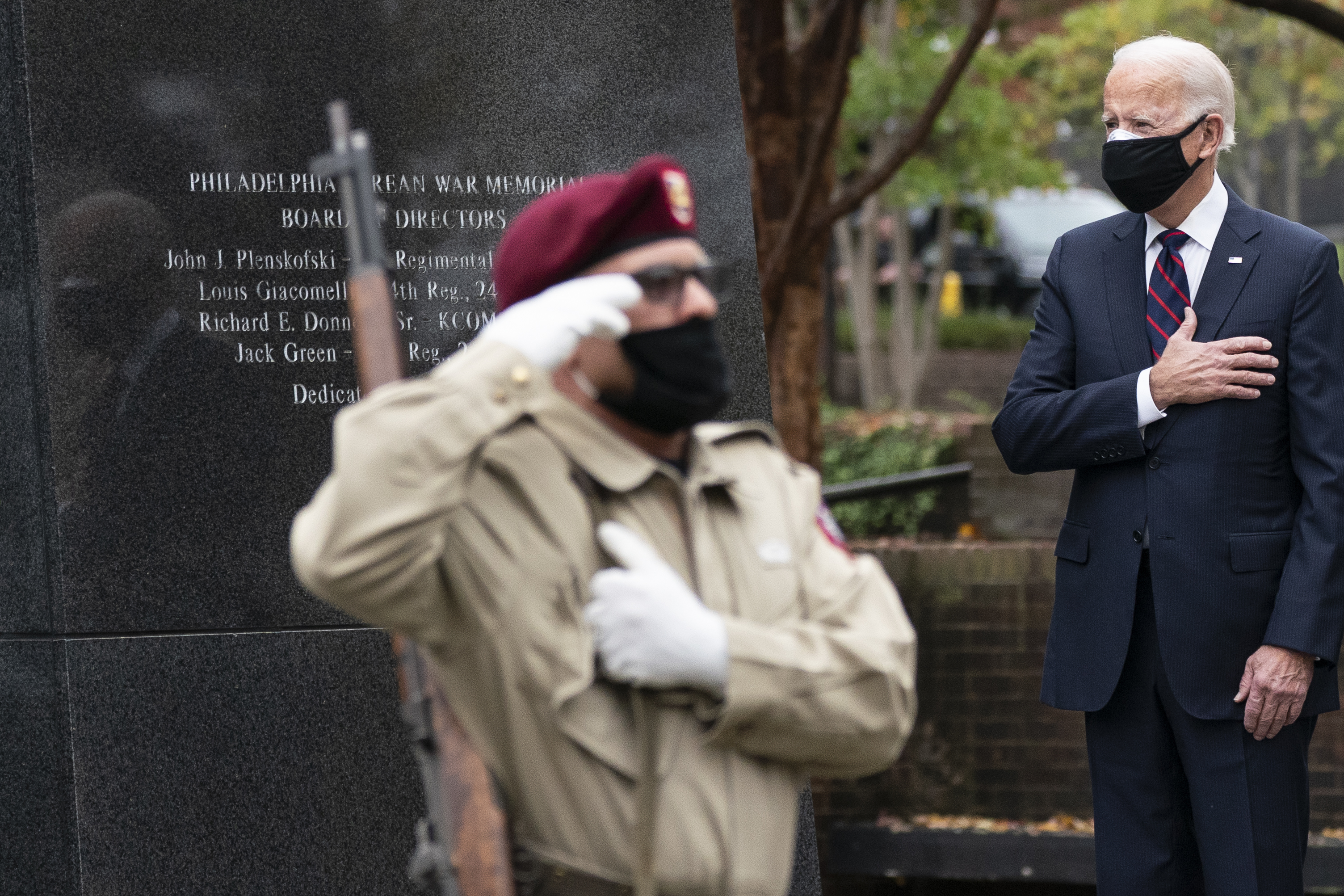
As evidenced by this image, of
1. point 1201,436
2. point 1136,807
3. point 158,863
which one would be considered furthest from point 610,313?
point 158,863

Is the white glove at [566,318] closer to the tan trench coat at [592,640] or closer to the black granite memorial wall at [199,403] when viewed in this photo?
the tan trench coat at [592,640]

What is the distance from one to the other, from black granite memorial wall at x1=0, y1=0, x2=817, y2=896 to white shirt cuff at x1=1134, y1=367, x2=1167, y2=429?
1.87 metres

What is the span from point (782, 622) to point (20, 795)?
2.82 m

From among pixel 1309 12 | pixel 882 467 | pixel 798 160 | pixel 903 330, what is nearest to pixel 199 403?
pixel 798 160

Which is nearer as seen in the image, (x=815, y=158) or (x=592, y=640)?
(x=592, y=640)

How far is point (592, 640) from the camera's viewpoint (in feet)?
7.16

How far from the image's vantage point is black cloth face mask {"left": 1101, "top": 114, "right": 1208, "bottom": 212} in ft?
12.7

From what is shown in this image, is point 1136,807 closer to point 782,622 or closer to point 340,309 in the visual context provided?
point 782,622

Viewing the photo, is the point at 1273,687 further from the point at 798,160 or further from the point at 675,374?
the point at 798,160

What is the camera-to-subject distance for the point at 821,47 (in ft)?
25.1

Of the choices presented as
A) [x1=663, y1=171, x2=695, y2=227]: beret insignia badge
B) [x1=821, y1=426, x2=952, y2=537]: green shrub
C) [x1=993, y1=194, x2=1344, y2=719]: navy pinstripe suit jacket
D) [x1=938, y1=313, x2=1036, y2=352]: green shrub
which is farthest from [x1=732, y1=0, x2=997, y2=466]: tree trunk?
[x1=938, y1=313, x2=1036, y2=352]: green shrub

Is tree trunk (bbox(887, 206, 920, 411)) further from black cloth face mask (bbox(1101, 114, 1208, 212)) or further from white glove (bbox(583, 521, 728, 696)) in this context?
white glove (bbox(583, 521, 728, 696))

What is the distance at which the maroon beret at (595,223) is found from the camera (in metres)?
2.26

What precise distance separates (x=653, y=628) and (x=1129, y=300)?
2323 mm
